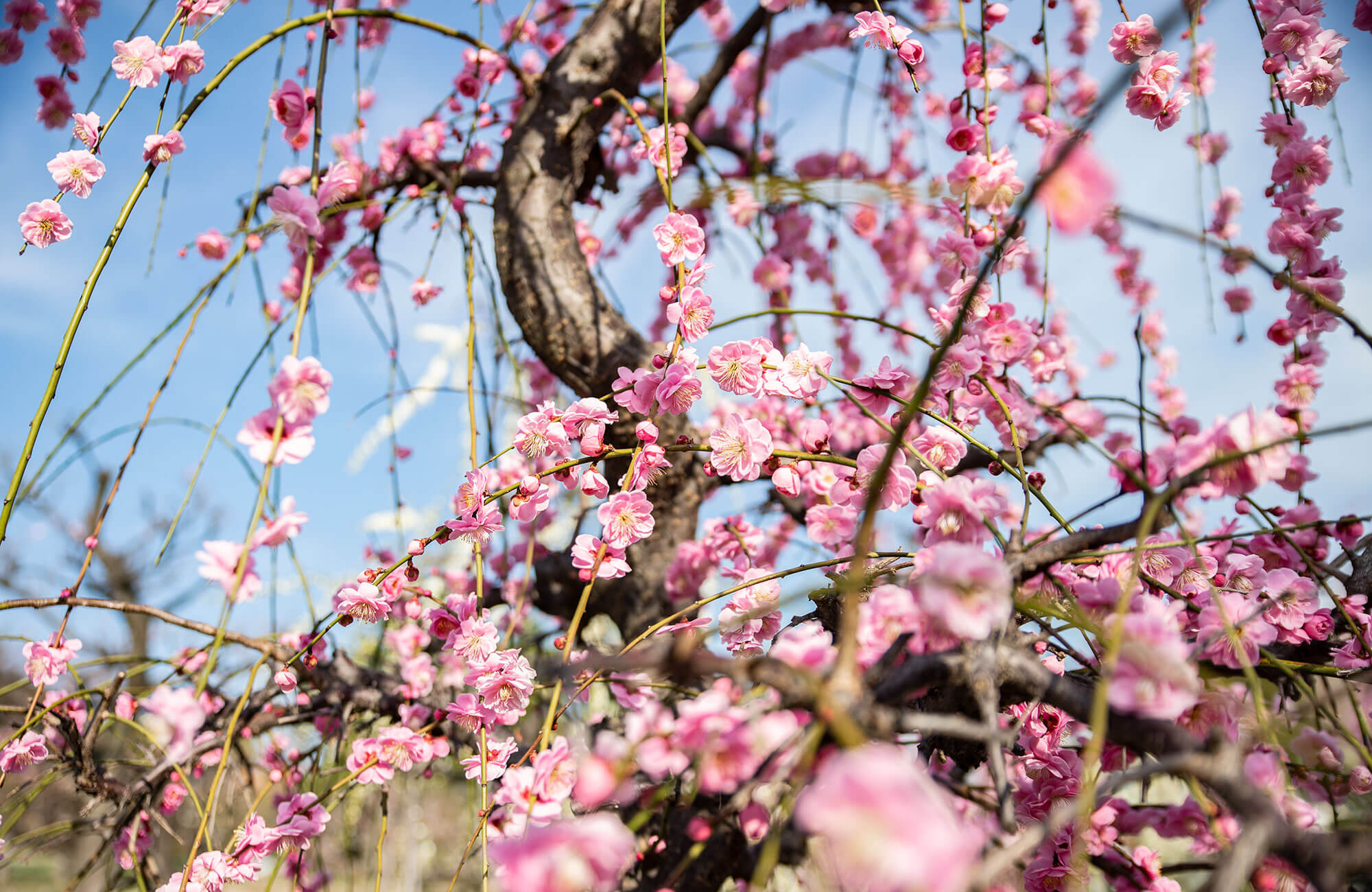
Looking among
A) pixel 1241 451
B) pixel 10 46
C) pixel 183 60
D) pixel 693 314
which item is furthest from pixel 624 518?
pixel 10 46

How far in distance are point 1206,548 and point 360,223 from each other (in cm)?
167

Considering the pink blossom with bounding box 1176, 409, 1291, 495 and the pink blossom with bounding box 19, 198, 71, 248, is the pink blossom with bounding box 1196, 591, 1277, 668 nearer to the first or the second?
the pink blossom with bounding box 1176, 409, 1291, 495

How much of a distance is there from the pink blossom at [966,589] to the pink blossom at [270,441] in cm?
52

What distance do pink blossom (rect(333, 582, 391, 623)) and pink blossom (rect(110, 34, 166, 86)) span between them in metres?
0.76

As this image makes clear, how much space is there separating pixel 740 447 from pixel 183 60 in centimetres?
97

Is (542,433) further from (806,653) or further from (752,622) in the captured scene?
(806,653)

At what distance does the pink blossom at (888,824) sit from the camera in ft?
0.92

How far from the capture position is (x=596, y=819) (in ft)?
1.25

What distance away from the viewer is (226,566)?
65 cm

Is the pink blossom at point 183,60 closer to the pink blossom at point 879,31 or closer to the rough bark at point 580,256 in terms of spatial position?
the rough bark at point 580,256

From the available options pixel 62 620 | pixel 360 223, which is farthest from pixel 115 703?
pixel 360 223

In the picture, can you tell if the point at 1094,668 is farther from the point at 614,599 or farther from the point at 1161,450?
the point at 614,599

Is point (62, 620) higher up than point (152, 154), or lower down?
lower down

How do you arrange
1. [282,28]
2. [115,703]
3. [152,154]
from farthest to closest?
1. [115,703]
2. [282,28]
3. [152,154]
